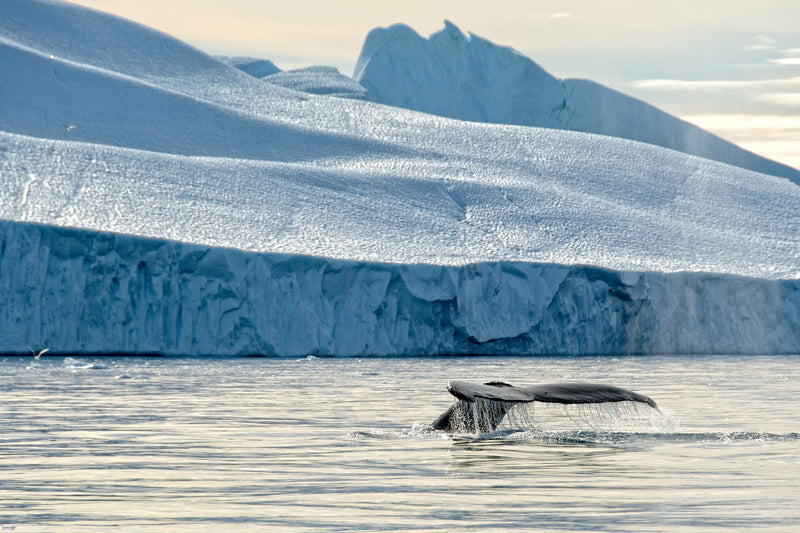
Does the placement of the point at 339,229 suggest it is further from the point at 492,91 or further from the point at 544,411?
the point at 492,91

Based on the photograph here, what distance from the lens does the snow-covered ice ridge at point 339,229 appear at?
29.2 m

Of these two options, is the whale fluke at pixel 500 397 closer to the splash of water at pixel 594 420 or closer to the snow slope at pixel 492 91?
the splash of water at pixel 594 420

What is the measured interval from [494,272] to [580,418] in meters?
19.6

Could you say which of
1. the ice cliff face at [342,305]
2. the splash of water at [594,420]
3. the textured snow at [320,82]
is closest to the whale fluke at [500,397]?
the splash of water at [594,420]

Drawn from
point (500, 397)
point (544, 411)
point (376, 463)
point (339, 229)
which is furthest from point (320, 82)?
point (376, 463)

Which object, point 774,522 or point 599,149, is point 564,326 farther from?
point 774,522

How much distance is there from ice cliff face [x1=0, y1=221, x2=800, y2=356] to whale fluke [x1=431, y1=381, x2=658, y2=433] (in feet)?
61.8

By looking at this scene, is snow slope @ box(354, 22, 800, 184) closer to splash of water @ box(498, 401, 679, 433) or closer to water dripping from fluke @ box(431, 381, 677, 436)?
splash of water @ box(498, 401, 679, 433)

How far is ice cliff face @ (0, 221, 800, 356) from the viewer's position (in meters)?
28.7

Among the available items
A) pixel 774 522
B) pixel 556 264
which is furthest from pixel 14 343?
pixel 774 522

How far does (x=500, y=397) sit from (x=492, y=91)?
63918mm

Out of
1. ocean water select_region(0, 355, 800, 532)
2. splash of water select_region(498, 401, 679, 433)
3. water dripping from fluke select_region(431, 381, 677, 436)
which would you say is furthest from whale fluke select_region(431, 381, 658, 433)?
splash of water select_region(498, 401, 679, 433)

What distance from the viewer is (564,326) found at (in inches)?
1313

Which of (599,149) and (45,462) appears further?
(599,149)
